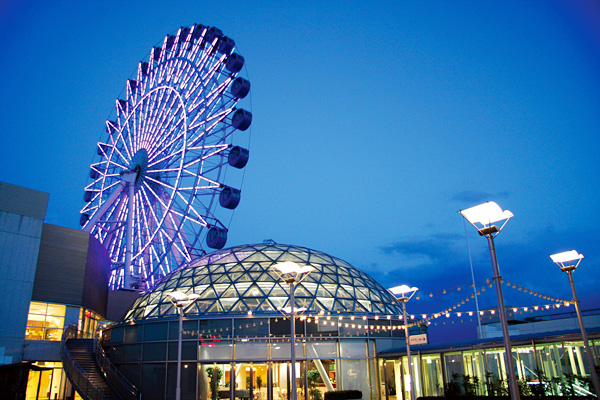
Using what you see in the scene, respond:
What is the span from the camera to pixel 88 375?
27.1 meters

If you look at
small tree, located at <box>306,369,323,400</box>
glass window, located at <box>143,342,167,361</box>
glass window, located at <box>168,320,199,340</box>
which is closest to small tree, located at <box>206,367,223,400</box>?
glass window, located at <box>168,320,199,340</box>

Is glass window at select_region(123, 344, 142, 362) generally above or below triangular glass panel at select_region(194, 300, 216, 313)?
below

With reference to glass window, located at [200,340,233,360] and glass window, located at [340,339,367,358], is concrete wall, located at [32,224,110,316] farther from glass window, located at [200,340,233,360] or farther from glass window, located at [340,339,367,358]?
glass window, located at [340,339,367,358]

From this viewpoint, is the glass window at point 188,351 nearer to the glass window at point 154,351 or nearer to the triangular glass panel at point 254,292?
the glass window at point 154,351

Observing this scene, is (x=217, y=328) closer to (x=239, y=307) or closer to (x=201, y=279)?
(x=239, y=307)

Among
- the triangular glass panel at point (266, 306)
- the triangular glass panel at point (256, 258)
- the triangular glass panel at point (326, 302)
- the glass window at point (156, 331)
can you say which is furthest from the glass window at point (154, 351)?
the triangular glass panel at point (326, 302)

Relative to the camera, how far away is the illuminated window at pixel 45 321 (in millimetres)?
29528

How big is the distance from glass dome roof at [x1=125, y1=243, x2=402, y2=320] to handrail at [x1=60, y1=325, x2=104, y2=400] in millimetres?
4202

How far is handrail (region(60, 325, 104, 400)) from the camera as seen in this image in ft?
83.8

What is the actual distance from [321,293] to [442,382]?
875 centimetres

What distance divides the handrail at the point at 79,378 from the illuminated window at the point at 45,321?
1.66 m

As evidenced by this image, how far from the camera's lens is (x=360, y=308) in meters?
28.8

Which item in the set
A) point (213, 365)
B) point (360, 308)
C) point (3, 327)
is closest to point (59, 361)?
point (3, 327)

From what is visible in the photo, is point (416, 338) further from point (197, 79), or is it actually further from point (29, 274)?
point (197, 79)
